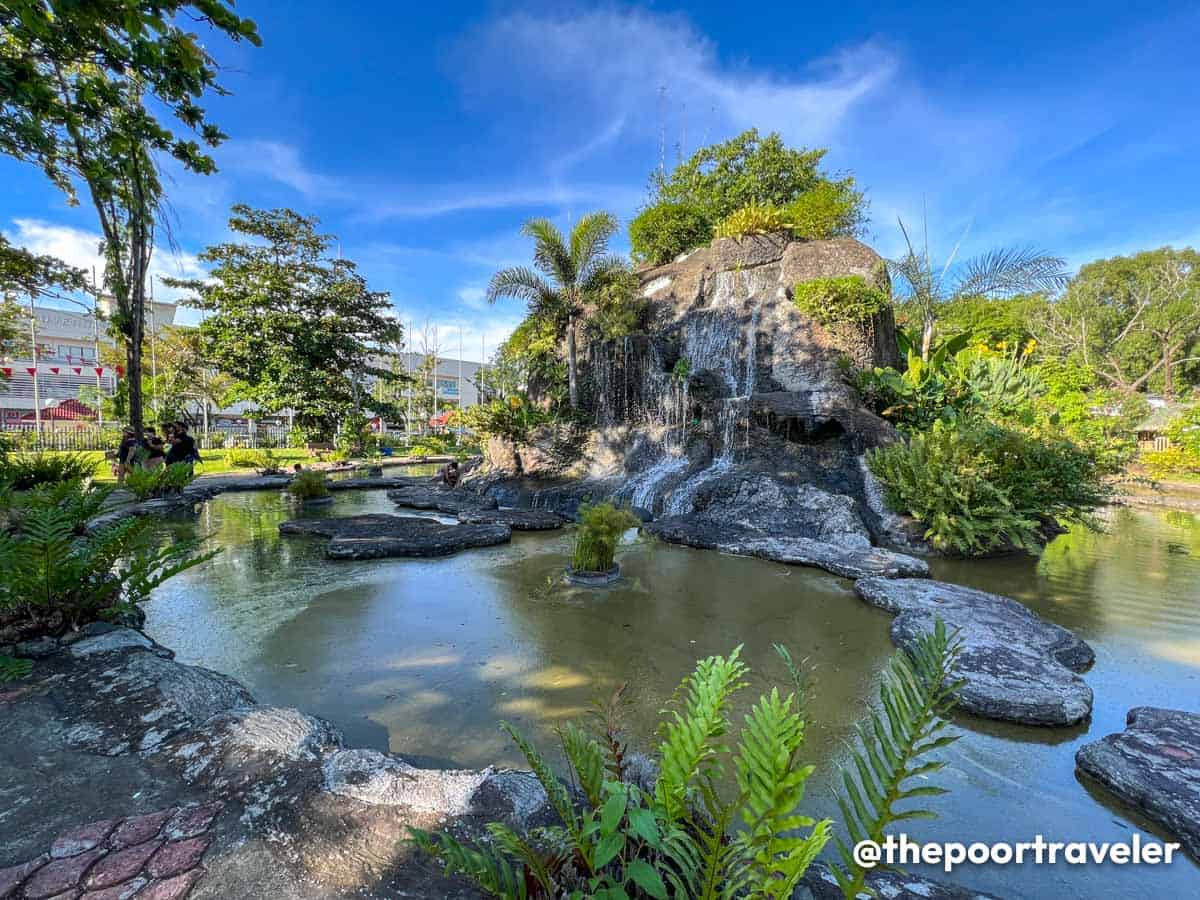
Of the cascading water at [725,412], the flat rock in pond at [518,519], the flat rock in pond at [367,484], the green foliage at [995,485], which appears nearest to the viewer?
the green foliage at [995,485]

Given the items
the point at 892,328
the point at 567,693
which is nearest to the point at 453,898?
the point at 567,693

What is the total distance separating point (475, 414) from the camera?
13648 mm

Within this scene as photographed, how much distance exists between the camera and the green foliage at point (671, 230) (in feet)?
58.2

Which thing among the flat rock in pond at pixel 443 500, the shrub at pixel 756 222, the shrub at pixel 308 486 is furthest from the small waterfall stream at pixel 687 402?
the shrub at pixel 308 486

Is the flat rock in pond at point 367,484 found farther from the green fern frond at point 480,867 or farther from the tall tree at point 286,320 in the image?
the green fern frond at point 480,867

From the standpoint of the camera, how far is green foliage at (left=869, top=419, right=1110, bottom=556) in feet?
21.3

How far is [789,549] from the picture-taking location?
662 cm

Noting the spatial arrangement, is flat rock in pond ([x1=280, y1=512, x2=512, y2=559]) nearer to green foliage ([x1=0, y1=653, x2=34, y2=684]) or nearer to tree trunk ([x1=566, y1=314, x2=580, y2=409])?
green foliage ([x1=0, y1=653, x2=34, y2=684])

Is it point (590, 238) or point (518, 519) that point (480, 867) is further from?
point (590, 238)

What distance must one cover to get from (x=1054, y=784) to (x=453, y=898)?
2756mm

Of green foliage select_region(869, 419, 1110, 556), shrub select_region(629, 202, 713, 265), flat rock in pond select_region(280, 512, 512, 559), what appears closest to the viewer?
green foliage select_region(869, 419, 1110, 556)

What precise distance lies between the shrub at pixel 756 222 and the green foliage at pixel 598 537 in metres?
12.1

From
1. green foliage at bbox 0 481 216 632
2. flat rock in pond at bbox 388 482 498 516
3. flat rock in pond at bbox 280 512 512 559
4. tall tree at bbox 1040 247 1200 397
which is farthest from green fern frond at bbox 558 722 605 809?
tall tree at bbox 1040 247 1200 397

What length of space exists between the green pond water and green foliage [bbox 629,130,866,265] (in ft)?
46.0
